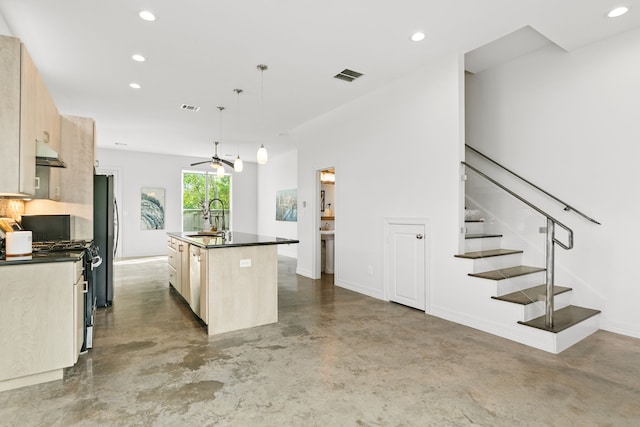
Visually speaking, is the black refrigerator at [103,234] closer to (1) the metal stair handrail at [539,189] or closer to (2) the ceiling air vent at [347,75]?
(2) the ceiling air vent at [347,75]

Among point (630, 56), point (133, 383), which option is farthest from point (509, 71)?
point (133, 383)

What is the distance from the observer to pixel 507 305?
3299mm

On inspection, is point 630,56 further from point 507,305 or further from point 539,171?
point 507,305

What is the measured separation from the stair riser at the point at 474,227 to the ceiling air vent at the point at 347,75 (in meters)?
2.32

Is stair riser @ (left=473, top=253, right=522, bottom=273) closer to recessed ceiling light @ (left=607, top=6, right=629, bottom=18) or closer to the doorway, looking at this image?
recessed ceiling light @ (left=607, top=6, right=629, bottom=18)

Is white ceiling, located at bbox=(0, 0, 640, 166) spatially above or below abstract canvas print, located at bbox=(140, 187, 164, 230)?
above

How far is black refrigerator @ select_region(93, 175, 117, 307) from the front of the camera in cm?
438

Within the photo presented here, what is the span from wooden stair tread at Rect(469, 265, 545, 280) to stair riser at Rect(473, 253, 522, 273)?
0.05 metres

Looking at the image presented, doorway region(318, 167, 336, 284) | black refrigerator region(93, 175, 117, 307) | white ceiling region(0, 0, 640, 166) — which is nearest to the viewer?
white ceiling region(0, 0, 640, 166)

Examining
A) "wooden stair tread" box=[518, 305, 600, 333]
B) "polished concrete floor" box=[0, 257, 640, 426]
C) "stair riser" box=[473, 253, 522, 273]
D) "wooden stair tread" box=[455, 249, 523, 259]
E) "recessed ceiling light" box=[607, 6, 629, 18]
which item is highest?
"recessed ceiling light" box=[607, 6, 629, 18]

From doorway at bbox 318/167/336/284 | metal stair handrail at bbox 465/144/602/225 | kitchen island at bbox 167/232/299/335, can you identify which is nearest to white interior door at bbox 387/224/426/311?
metal stair handrail at bbox 465/144/602/225

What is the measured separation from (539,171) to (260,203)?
8371 mm

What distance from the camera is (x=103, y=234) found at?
14.5 ft

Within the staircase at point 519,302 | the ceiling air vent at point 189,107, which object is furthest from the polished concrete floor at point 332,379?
the ceiling air vent at point 189,107
